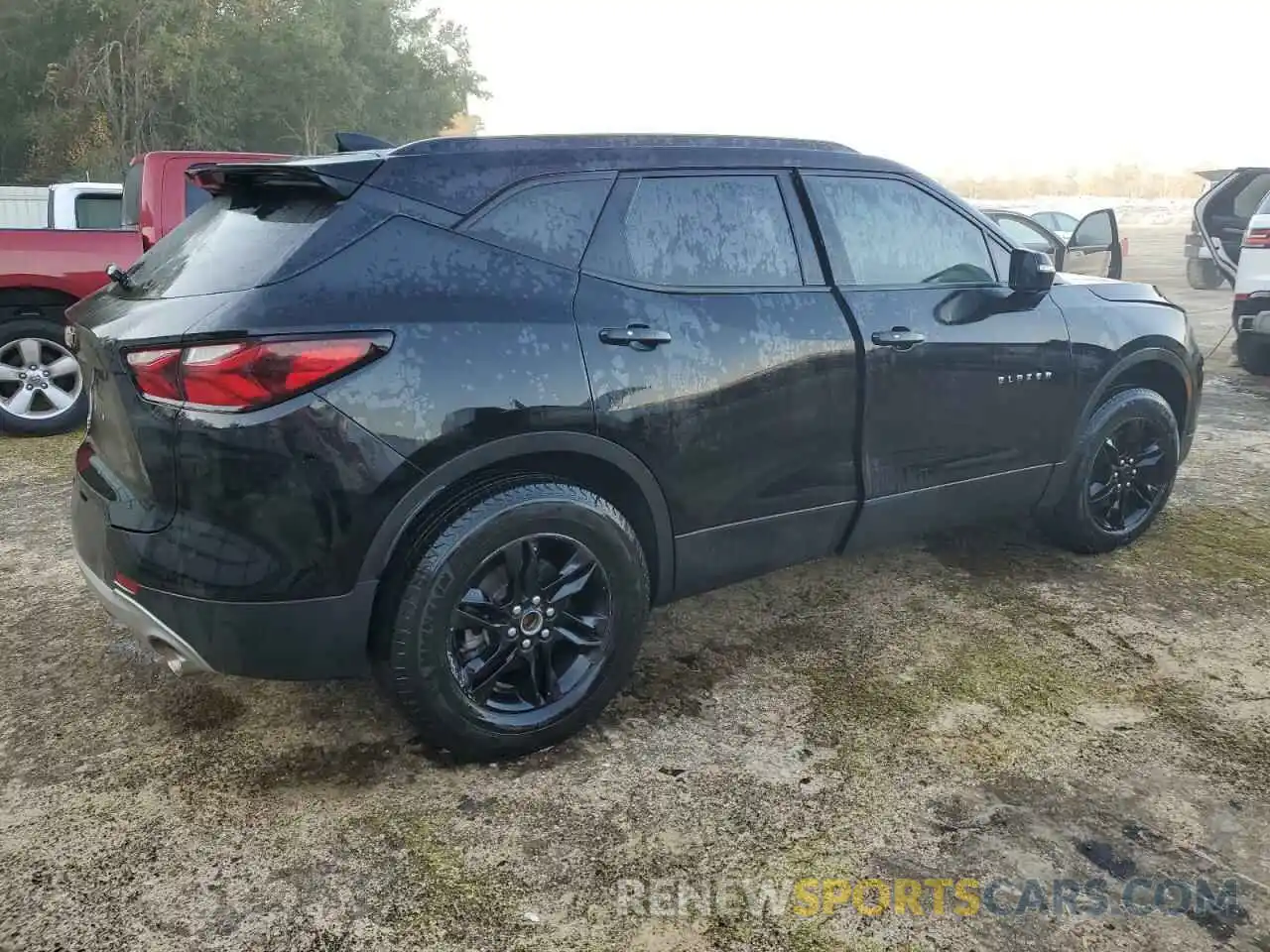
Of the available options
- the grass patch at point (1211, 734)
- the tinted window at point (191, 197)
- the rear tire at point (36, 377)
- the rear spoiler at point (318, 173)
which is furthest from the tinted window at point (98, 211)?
the grass patch at point (1211, 734)

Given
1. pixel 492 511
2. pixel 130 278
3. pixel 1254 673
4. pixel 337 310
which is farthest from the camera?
pixel 1254 673

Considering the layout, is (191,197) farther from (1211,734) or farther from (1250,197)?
(1250,197)

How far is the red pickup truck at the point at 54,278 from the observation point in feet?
20.3

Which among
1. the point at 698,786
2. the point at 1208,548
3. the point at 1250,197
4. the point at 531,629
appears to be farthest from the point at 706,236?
the point at 1250,197

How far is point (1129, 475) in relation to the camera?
14.0 feet

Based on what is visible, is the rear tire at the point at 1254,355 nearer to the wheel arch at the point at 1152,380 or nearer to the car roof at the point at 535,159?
the wheel arch at the point at 1152,380

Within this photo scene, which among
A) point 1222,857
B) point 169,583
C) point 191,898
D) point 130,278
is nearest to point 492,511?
point 169,583

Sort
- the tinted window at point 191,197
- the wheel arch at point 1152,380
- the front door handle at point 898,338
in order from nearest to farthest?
the front door handle at point 898,338 < the wheel arch at point 1152,380 < the tinted window at point 191,197

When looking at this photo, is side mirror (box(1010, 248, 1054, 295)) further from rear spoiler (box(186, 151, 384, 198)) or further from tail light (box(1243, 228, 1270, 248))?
tail light (box(1243, 228, 1270, 248))

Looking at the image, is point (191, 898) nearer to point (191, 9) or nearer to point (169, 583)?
point (169, 583)

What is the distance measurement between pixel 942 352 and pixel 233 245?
2.32 meters

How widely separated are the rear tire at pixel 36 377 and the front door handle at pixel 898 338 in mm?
5347

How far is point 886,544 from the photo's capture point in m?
3.61

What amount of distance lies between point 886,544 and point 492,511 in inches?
65.5
